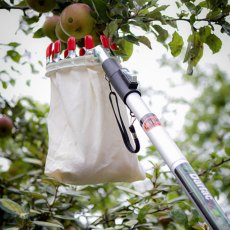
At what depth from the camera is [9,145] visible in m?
2.45

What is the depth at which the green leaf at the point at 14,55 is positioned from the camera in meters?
1.81

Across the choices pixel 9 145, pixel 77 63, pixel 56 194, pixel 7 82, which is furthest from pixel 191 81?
pixel 77 63

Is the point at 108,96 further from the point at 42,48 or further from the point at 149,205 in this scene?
the point at 42,48

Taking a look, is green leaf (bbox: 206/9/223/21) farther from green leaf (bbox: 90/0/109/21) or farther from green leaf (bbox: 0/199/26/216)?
green leaf (bbox: 0/199/26/216)

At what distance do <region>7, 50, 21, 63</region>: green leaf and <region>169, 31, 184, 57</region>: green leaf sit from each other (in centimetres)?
90

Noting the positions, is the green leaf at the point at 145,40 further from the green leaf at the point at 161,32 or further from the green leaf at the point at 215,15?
the green leaf at the point at 215,15

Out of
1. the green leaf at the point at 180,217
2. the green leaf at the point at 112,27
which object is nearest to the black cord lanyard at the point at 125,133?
the green leaf at the point at 112,27

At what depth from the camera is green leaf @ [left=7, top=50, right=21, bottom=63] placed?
181cm

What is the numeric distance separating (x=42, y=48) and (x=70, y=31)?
71cm

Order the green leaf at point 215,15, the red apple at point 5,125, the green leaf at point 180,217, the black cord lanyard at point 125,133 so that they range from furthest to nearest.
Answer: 1. the red apple at point 5,125
2. the green leaf at point 180,217
3. the green leaf at point 215,15
4. the black cord lanyard at point 125,133

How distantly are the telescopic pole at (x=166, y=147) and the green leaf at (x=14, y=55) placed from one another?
99 centimetres

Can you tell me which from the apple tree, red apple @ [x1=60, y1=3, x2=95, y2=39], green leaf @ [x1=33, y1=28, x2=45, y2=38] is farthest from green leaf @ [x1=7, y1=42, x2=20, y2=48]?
red apple @ [x1=60, y1=3, x2=95, y2=39]

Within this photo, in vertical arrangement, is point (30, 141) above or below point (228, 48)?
above

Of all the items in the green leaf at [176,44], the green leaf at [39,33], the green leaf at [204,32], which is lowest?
the green leaf at [204,32]
